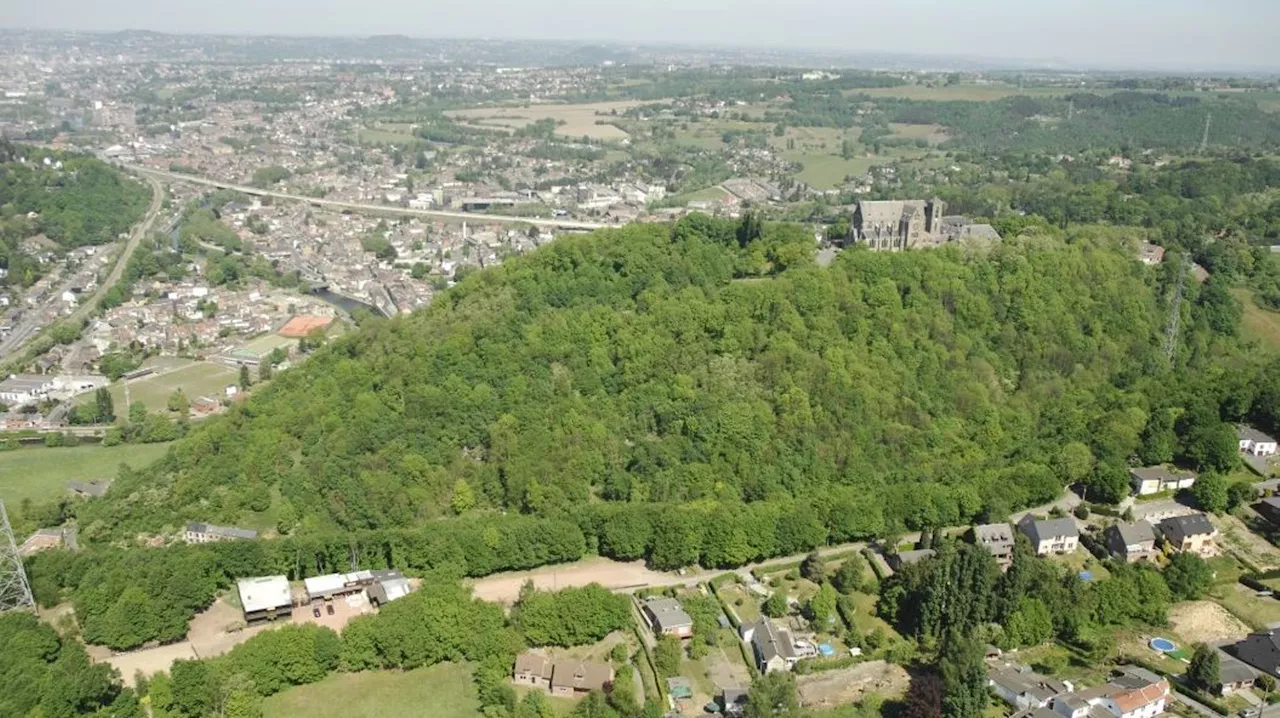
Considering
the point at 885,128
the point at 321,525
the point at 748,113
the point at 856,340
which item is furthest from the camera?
the point at 748,113

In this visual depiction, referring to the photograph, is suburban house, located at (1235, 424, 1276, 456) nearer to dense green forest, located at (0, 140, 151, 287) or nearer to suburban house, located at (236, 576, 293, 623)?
suburban house, located at (236, 576, 293, 623)

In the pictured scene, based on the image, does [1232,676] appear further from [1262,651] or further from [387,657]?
[387,657]

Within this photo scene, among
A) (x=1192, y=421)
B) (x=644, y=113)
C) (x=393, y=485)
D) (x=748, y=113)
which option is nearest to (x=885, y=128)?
(x=748, y=113)

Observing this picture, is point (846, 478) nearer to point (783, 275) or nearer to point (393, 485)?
point (783, 275)

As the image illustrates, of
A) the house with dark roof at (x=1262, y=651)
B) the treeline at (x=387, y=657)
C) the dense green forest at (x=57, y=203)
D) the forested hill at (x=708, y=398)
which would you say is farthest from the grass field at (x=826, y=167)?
the treeline at (x=387, y=657)

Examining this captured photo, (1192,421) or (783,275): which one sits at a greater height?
(783,275)

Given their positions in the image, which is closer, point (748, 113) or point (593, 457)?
point (593, 457)

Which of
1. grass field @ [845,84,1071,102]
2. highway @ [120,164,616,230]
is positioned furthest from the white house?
grass field @ [845,84,1071,102]
